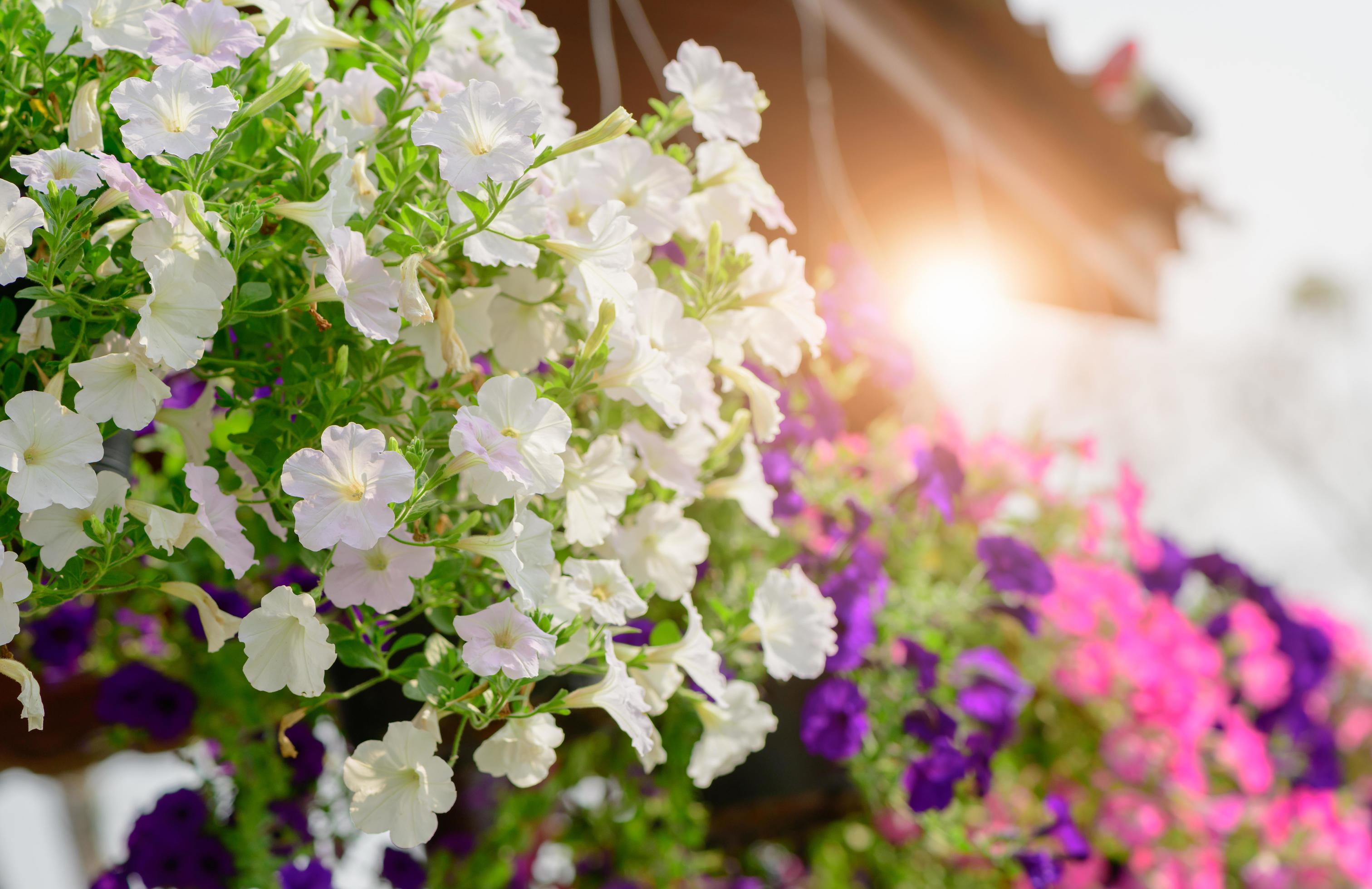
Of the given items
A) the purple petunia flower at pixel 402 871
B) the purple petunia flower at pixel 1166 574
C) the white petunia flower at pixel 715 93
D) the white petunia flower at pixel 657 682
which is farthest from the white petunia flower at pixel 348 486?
the purple petunia flower at pixel 1166 574

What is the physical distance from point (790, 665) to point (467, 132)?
0.44 m

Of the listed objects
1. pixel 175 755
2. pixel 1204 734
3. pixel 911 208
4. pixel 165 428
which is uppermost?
pixel 165 428

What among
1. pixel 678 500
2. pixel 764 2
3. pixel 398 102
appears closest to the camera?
pixel 398 102

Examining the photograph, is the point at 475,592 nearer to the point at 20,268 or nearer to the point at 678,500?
the point at 678,500

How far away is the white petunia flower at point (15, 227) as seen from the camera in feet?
1.50

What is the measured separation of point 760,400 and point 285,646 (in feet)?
1.17

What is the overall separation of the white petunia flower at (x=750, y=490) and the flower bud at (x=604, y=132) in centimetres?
32

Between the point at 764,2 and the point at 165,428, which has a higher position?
the point at 764,2

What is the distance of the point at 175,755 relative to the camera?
96cm

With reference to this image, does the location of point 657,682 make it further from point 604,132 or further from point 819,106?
point 819,106

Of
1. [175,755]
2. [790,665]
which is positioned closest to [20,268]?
[790,665]

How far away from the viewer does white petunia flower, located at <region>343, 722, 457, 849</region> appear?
0.51m

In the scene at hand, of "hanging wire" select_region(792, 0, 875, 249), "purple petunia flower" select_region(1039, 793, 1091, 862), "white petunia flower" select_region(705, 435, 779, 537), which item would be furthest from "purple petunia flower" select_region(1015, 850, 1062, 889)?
"hanging wire" select_region(792, 0, 875, 249)

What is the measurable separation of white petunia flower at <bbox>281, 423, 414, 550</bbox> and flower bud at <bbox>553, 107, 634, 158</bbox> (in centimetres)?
20
